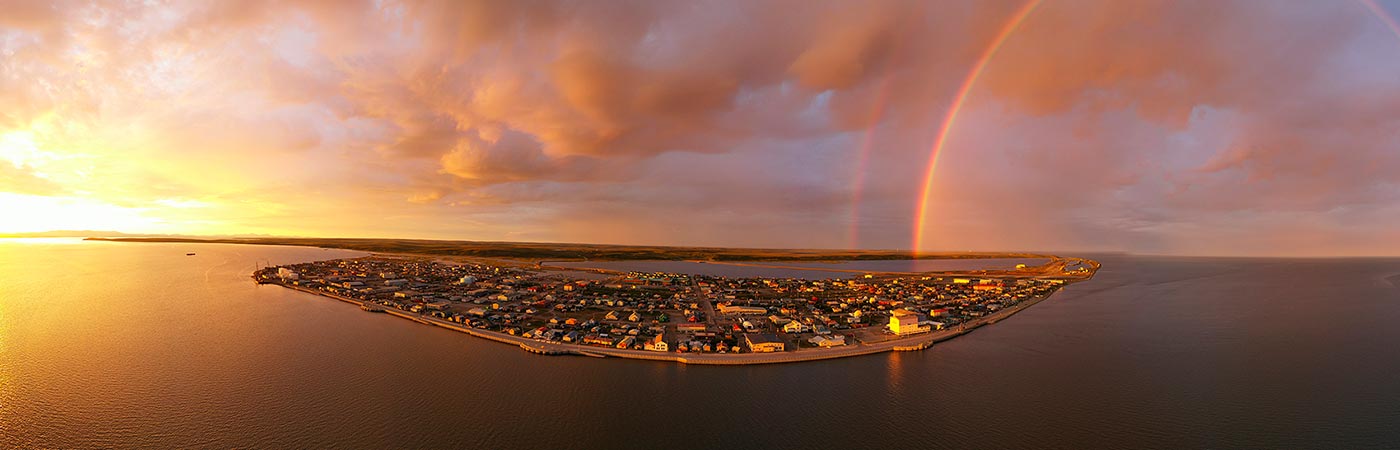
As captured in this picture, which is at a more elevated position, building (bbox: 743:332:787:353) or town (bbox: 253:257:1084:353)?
town (bbox: 253:257:1084:353)

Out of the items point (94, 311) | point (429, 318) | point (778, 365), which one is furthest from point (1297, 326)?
point (94, 311)

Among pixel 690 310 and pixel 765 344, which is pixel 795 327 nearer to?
pixel 765 344

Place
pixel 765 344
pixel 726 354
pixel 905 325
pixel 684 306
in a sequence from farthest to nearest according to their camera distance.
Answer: pixel 684 306
pixel 905 325
pixel 765 344
pixel 726 354

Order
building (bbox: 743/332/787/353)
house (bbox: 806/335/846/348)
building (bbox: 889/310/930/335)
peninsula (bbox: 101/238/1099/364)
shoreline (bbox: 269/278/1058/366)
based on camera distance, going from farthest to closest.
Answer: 1. building (bbox: 889/310/930/335)
2. house (bbox: 806/335/846/348)
3. peninsula (bbox: 101/238/1099/364)
4. building (bbox: 743/332/787/353)
5. shoreline (bbox: 269/278/1058/366)

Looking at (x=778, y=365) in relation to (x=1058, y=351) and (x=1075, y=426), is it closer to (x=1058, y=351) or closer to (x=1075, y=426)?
(x=1075, y=426)

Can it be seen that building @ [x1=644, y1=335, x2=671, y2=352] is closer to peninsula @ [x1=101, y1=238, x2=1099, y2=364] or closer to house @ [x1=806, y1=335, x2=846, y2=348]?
peninsula @ [x1=101, y1=238, x2=1099, y2=364]

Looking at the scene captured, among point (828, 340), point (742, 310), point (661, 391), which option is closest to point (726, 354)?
point (661, 391)

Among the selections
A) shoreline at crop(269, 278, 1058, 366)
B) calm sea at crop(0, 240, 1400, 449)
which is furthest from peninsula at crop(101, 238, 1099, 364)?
calm sea at crop(0, 240, 1400, 449)
